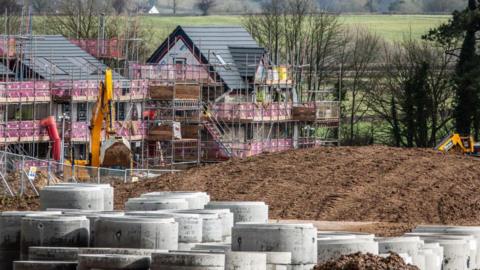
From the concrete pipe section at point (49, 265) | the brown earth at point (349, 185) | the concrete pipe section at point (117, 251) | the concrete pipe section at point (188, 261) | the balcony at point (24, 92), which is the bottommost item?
the brown earth at point (349, 185)

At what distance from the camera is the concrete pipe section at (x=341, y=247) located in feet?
79.9

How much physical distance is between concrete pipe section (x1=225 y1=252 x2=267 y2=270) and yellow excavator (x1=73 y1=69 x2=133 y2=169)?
113 ft

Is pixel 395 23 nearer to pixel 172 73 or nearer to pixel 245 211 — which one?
pixel 172 73

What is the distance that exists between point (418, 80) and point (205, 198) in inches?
1870

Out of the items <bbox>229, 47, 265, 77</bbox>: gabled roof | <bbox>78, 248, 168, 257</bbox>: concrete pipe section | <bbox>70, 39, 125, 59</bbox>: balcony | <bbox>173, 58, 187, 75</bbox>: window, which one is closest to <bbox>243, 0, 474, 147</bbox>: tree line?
<bbox>229, 47, 265, 77</bbox>: gabled roof

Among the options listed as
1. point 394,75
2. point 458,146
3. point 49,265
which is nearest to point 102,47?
point 394,75

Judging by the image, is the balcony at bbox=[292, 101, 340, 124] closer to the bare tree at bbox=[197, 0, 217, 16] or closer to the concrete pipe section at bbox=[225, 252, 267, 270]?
the concrete pipe section at bbox=[225, 252, 267, 270]

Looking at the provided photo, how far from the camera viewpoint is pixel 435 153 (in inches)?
1833

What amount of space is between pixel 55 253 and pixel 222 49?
57.5m

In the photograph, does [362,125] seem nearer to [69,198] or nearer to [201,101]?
[201,101]

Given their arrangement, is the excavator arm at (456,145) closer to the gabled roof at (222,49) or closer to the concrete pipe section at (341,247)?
the gabled roof at (222,49)

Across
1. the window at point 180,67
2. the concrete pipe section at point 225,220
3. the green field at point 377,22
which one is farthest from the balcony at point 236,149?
the green field at point 377,22

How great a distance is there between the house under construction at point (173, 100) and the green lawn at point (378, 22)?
4385 cm

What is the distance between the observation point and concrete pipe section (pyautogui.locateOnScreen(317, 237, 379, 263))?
2436 centimetres
